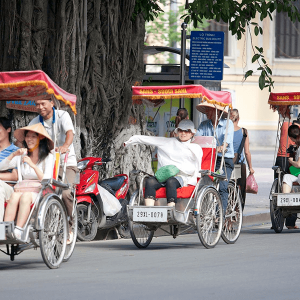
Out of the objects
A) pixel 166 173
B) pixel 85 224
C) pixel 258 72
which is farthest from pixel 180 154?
pixel 258 72

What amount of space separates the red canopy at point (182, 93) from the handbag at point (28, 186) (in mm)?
2577

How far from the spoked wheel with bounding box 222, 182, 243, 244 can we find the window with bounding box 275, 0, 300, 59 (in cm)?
3413

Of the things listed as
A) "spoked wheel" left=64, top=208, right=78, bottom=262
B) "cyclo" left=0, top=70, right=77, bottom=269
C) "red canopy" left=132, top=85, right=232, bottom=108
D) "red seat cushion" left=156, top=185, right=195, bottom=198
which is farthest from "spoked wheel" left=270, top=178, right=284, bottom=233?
"cyclo" left=0, top=70, right=77, bottom=269

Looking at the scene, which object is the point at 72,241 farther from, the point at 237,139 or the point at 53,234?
the point at 237,139

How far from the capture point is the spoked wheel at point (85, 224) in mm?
10617

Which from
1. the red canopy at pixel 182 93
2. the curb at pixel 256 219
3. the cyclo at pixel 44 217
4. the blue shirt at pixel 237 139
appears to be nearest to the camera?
the cyclo at pixel 44 217

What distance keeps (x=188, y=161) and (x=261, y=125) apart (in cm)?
3417

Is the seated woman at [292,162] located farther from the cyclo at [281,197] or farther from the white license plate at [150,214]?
the white license plate at [150,214]

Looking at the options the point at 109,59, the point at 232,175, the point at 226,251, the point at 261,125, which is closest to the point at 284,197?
the point at 232,175

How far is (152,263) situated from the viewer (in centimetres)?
834

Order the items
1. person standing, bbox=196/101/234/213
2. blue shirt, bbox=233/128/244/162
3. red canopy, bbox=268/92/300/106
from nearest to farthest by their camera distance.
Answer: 1. person standing, bbox=196/101/234/213
2. blue shirt, bbox=233/128/244/162
3. red canopy, bbox=268/92/300/106

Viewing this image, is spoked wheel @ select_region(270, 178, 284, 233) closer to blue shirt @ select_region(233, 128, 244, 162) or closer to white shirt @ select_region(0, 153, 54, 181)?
blue shirt @ select_region(233, 128, 244, 162)

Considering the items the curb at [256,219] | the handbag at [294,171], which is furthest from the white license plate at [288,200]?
the curb at [256,219]

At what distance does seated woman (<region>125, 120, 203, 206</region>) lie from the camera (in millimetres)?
9688
